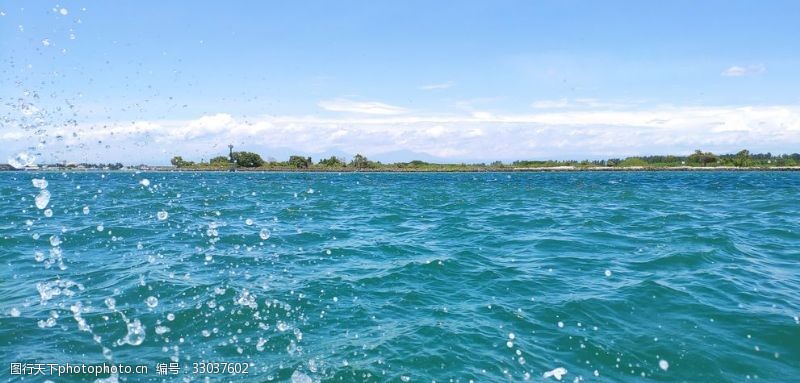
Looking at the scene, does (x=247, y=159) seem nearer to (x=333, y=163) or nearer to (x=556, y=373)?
(x=333, y=163)

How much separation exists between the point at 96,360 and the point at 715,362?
9.05m

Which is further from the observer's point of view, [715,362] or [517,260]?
[517,260]

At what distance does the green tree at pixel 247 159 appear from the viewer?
158 metres

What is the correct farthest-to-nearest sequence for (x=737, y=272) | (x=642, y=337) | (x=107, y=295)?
(x=737, y=272), (x=107, y=295), (x=642, y=337)

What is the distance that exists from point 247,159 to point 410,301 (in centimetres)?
15751

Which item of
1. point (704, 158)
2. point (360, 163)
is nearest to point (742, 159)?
point (704, 158)

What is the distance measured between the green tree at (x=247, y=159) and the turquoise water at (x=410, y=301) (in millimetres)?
144609

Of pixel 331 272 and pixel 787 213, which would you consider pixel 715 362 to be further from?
pixel 787 213

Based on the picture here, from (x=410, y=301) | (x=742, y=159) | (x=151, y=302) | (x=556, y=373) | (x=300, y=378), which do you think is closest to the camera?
(x=300, y=378)

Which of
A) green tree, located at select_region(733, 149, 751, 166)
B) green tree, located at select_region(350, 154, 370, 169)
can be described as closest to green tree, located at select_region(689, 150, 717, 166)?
green tree, located at select_region(733, 149, 751, 166)

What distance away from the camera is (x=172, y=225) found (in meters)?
19.1

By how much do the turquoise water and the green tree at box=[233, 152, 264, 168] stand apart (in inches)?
5693

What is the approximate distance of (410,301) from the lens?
9.73 m

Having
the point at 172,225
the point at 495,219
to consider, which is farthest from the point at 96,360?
the point at 495,219
